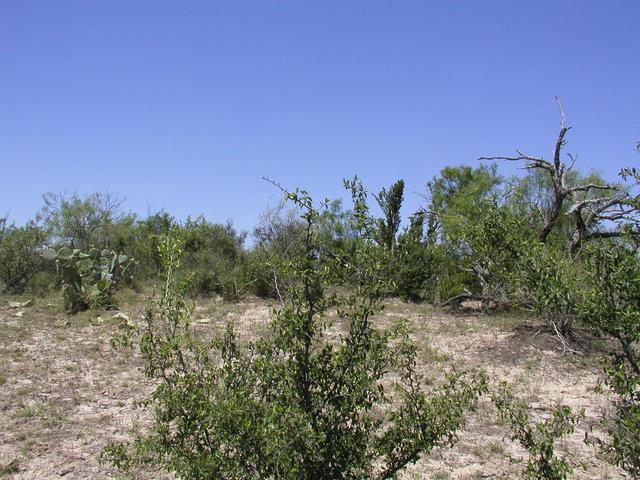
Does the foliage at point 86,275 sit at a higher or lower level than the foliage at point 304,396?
higher

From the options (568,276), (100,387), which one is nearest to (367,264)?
(568,276)

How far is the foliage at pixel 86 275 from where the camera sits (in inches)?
504

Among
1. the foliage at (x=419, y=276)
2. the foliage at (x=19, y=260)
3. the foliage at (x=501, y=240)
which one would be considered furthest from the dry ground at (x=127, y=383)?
the foliage at (x=19, y=260)

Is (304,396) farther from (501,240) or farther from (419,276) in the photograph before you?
(419,276)

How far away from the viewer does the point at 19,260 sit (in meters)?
17.2

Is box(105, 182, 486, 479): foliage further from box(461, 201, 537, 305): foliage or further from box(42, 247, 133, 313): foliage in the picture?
box(42, 247, 133, 313): foliage

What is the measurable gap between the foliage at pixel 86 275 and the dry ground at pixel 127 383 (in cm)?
45

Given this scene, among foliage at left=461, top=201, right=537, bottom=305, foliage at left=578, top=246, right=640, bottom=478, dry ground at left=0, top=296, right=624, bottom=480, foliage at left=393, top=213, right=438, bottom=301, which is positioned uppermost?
Answer: foliage at left=393, top=213, right=438, bottom=301

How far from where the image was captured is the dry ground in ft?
18.4

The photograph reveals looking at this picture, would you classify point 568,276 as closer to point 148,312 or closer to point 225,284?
point 148,312

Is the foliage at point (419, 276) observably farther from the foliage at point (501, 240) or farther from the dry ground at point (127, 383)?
the foliage at point (501, 240)

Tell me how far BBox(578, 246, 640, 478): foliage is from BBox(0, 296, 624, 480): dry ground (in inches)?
18.1

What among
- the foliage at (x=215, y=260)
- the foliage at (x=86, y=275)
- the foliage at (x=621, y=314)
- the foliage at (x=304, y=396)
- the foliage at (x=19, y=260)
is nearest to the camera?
the foliage at (x=621, y=314)

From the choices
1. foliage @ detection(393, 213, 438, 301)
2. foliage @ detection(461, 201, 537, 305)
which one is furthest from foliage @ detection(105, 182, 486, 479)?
foliage @ detection(393, 213, 438, 301)
